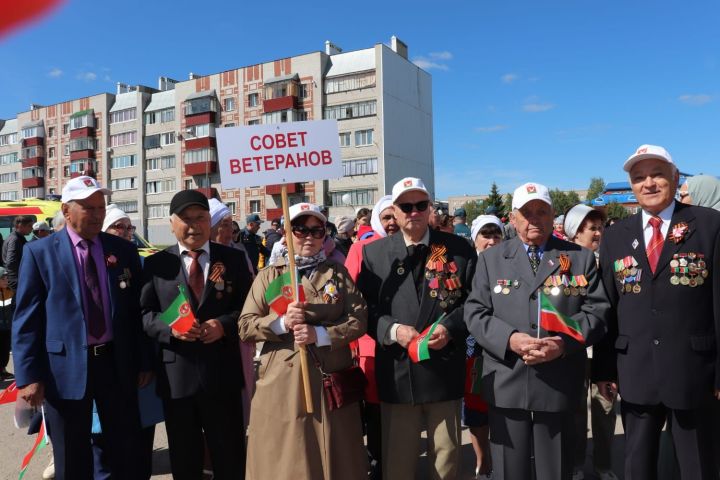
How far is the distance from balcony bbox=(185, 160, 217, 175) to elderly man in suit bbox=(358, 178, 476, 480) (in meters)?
47.4

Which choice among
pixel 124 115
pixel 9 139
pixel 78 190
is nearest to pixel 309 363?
pixel 78 190

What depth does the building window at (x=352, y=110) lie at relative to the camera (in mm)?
42469

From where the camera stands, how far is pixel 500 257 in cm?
344

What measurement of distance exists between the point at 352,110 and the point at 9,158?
155 feet

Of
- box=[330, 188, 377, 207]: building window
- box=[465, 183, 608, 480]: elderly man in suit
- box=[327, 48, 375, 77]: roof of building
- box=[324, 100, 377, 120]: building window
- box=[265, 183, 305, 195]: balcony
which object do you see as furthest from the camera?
box=[265, 183, 305, 195]: balcony

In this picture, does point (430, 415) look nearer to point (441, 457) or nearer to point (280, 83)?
point (441, 457)

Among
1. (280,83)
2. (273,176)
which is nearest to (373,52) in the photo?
(280,83)

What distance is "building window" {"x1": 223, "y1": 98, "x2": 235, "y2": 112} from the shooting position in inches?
1909

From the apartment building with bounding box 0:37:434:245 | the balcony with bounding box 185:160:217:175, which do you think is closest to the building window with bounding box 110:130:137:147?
the apartment building with bounding box 0:37:434:245

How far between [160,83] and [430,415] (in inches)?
2283

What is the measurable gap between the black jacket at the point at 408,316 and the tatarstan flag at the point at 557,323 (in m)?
0.55

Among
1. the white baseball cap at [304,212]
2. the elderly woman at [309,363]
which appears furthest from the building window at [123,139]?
the elderly woman at [309,363]

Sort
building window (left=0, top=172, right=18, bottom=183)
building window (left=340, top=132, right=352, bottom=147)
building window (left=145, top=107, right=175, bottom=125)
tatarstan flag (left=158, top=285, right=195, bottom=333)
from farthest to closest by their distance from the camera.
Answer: building window (left=0, top=172, right=18, bottom=183), building window (left=145, top=107, right=175, bottom=125), building window (left=340, top=132, right=352, bottom=147), tatarstan flag (left=158, top=285, right=195, bottom=333)

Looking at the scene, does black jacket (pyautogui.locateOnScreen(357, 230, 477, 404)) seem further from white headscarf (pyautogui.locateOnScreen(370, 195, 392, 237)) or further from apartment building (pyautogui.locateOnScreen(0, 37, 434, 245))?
apartment building (pyautogui.locateOnScreen(0, 37, 434, 245))
